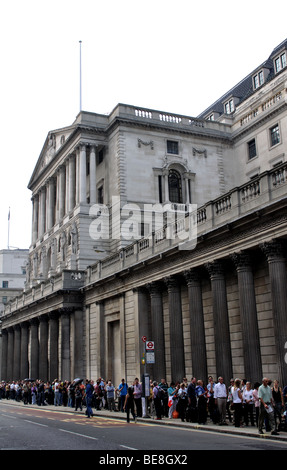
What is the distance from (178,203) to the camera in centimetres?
5006

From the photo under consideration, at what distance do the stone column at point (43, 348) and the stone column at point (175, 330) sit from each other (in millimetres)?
21303

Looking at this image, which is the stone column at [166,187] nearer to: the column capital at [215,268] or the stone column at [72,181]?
the stone column at [72,181]

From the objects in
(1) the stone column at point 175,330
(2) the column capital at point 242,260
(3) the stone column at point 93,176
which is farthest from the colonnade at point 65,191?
(2) the column capital at point 242,260

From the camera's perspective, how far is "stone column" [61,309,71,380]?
134 ft

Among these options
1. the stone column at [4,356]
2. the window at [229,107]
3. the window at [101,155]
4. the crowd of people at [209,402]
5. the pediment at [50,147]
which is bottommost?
the crowd of people at [209,402]

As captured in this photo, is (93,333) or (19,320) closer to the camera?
(93,333)

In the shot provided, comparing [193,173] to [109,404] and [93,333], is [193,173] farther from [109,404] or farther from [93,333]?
[109,404]

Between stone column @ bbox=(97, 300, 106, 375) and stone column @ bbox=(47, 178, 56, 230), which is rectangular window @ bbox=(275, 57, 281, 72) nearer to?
stone column @ bbox=(47, 178, 56, 230)

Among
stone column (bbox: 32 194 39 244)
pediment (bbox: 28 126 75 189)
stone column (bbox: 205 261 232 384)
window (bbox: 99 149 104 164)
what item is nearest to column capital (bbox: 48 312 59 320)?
window (bbox: 99 149 104 164)

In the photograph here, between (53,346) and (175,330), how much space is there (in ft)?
63.5

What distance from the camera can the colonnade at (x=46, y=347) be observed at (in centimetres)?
4078

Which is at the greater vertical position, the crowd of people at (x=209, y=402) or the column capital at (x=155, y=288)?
the column capital at (x=155, y=288)

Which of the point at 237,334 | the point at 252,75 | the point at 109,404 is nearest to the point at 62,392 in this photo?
the point at 109,404
